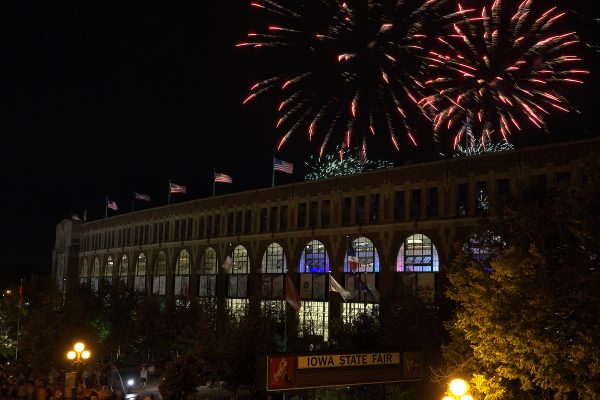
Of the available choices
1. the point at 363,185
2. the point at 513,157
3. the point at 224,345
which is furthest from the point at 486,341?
the point at 363,185

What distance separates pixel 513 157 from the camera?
4400 centimetres

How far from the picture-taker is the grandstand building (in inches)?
1791

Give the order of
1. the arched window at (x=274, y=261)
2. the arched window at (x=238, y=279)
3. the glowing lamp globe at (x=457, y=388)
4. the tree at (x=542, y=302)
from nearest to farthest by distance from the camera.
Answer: the glowing lamp globe at (x=457, y=388)
the tree at (x=542, y=302)
the arched window at (x=274, y=261)
the arched window at (x=238, y=279)

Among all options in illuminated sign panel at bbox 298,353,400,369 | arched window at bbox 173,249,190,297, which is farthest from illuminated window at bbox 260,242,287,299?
illuminated sign panel at bbox 298,353,400,369

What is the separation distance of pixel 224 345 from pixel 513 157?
22.4m

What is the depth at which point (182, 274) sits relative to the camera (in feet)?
244

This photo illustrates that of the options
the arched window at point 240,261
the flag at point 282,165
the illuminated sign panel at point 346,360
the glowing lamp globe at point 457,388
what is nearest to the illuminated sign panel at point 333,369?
the illuminated sign panel at point 346,360

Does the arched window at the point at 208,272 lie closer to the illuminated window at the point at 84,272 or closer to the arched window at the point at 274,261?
the arched window at the point at 274,261

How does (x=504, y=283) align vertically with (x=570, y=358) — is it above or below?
above

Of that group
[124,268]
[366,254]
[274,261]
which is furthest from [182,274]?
[366,254]

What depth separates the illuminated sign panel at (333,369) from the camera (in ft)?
52.5

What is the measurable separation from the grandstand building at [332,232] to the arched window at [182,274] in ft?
0.39

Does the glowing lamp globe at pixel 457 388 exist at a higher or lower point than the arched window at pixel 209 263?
lower

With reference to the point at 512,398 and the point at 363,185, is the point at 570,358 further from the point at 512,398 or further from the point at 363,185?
the point at 363,185
